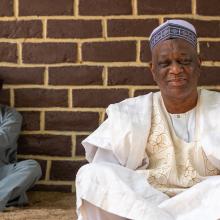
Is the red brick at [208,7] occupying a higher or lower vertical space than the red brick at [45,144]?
higher

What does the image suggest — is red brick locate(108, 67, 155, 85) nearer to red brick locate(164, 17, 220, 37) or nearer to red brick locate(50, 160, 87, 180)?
red brick locate(164, 17, 220, 37)

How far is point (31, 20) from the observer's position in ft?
13.8

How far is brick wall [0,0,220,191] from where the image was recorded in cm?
410

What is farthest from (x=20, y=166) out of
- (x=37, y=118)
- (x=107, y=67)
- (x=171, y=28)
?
(x=171, y=28)

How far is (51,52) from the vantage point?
4211 millimetres

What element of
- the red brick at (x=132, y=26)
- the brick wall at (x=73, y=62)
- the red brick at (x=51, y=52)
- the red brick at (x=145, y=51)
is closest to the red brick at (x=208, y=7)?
the brick wall at (x=73, y=62)

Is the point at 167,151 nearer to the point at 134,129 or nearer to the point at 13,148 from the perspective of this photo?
the point at 134,129

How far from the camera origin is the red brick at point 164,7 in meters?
4.06

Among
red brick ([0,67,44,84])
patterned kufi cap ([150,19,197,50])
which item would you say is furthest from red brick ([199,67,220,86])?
red brick ([0,67,44,84])

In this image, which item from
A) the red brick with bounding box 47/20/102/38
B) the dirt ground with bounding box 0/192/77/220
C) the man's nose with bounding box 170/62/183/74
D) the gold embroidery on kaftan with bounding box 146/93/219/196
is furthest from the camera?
the red brick with bounding box 47/20/102/38

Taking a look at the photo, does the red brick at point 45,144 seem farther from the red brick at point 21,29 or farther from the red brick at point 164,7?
the red brick at point 164,7

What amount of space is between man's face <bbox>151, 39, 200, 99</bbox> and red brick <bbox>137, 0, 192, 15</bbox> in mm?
1132

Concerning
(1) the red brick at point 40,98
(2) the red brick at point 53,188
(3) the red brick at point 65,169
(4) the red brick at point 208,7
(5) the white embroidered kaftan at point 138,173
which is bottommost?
(2) the red brick at point 53,188

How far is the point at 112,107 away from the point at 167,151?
0.42 metres
